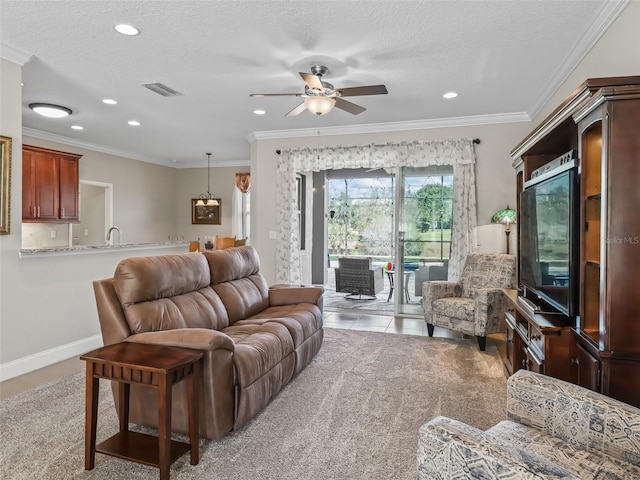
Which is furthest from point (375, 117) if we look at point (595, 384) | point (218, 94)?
point (595, 384)

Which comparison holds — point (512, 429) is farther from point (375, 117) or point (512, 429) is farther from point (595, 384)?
point (375, 117)

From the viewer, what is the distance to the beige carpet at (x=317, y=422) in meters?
2.14

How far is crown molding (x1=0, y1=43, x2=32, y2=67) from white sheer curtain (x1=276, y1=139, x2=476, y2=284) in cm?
340

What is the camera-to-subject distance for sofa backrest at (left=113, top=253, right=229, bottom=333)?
2584mm

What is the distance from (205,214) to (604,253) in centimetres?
865

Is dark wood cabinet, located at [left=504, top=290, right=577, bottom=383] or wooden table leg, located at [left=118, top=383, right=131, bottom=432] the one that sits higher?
dark wood cabinet, located at [left=504, top=290, right=577, bottom=383]

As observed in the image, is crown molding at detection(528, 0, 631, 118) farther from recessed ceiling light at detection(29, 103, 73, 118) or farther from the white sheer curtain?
recessed ceiling light at detection(29, 103, 73, 118)

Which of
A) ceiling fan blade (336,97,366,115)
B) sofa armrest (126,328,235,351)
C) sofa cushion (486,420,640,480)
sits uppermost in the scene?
ceiling fan blade (336,97,366,115)

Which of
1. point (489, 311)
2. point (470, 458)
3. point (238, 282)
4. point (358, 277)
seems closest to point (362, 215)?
point (358, 277)

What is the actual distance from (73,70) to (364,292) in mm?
5109

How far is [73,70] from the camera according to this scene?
3.85m

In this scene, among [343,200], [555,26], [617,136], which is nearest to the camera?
[617,136]

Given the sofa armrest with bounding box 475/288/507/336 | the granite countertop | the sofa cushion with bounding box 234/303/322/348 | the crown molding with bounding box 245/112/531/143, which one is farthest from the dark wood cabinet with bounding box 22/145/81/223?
the sofa armrest with bounding box 475/288/507/336

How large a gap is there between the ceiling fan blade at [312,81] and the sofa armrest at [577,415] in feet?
8.06
